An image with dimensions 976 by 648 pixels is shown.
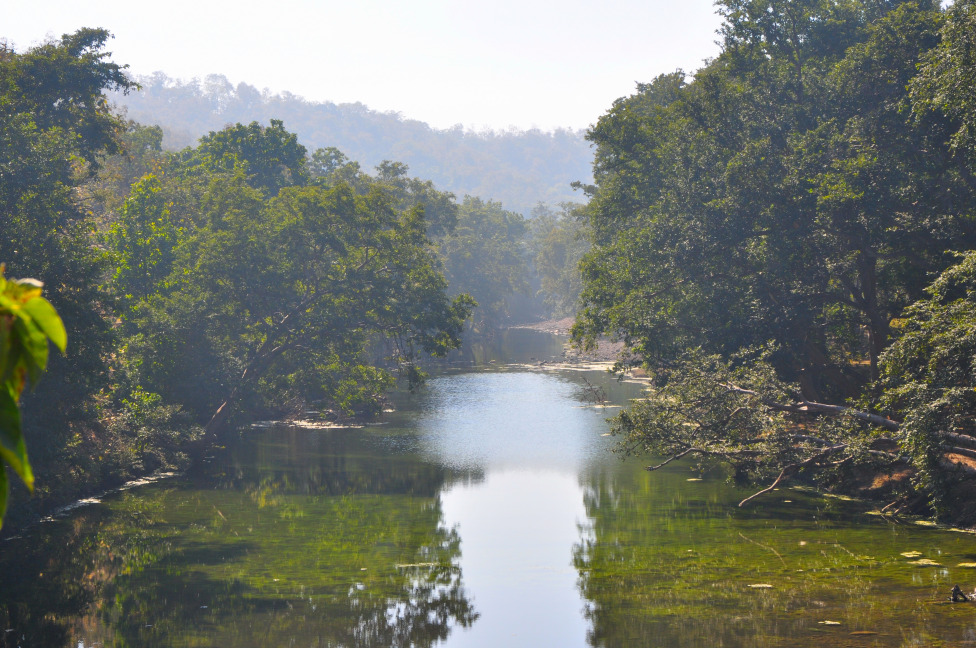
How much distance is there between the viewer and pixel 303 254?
36.0 m

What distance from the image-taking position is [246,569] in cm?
1805

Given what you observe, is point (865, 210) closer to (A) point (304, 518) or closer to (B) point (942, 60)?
(B) point (942, 60)

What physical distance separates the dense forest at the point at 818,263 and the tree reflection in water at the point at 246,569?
7821mm

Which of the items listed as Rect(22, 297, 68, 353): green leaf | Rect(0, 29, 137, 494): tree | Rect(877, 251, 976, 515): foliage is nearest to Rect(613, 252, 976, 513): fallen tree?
Rect(877, 251, 976, 515): foliage

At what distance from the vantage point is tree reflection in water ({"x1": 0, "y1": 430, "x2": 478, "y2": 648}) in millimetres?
14633

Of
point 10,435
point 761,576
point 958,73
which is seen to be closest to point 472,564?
point 761,576

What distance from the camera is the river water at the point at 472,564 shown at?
14.3 meters

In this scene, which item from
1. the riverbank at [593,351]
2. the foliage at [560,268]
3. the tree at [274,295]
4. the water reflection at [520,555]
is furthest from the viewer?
the foliage at [560,268]

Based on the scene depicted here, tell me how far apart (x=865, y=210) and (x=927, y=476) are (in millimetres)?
10107

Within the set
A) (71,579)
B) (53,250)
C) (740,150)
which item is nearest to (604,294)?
(740,150)

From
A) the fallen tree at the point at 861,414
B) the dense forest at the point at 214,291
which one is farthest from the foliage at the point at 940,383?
the dense forest at the point at 214,291

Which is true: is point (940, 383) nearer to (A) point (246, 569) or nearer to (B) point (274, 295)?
(A) point (246, 569)

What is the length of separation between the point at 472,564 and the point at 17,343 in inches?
679

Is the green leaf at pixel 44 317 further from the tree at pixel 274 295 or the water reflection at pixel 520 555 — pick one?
the tree at pixel 274 295
